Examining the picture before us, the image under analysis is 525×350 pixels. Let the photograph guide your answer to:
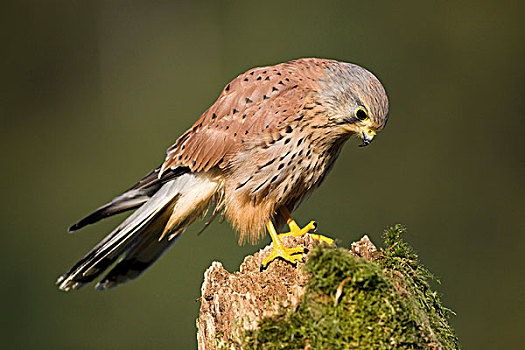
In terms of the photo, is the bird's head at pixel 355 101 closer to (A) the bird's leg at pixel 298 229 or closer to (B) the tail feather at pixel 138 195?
(A) the bird's leg at pixel 298 229

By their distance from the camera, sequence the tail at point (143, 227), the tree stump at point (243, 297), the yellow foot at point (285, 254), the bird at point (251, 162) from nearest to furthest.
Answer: the tree stump at point (243, 297) → the yellow foot at point (285, 254) → the bird at point (251, 162) → the tail at point (143, 227)

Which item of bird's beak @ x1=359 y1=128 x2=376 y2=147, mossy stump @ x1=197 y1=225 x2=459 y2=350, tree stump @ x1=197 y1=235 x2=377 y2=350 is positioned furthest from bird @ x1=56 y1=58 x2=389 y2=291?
mossy stump @ x1=197 y1=225 x2=459 y2=350

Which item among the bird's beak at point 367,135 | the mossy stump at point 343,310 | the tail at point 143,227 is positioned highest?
the bird's beak at point 367,135

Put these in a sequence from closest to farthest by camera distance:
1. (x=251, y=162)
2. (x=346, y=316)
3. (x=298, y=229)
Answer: (x=346, y=316) < (x=251, y=162) < (x=298, y=229)

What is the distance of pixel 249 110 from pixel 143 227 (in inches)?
31.5

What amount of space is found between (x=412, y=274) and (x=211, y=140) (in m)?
1.27

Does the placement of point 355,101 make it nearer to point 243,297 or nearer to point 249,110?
point 249,110

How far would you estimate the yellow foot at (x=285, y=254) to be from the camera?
2.50m

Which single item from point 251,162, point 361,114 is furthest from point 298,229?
point 361,114

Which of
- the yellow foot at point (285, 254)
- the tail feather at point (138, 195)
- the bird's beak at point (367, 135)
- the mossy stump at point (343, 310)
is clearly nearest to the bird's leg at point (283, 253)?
the yellow foot at point (285, 254)

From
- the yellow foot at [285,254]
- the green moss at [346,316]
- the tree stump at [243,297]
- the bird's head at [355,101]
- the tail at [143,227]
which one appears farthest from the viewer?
the tail at [143,227]

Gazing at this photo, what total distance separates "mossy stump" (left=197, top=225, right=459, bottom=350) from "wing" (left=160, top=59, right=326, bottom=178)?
0.95 meters

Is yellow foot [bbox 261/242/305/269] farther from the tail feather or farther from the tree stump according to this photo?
the tail feather

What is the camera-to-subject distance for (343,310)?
1827 mm
